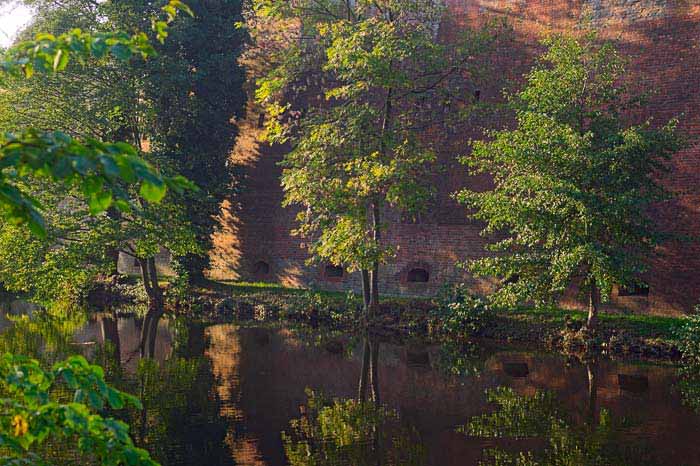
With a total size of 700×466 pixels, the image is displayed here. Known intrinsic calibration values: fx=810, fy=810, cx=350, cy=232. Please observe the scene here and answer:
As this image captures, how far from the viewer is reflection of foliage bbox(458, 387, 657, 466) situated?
7172 millimetres

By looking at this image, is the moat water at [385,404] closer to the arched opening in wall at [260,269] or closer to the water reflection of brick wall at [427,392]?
the water reflection of brick wall at [427,392]

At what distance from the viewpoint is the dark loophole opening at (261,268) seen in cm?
2008

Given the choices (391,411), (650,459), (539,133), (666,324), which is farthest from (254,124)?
(650,459)

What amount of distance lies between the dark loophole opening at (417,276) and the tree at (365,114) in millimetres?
2060

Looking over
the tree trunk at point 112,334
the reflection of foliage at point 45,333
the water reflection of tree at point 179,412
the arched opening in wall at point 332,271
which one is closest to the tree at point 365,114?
the arched opening in wall at point 332,271

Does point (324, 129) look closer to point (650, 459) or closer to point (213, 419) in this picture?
point (213, 419)

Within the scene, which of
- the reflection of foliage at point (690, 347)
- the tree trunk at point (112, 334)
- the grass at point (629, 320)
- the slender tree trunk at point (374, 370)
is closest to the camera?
the slender tree trunk at point (374, 370)

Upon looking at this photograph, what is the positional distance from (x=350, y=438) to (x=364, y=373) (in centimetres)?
349

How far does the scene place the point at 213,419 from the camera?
27.6ft

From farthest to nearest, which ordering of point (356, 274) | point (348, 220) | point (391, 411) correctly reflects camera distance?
point (356, 274)
point (348, 220)
point (391, 411)

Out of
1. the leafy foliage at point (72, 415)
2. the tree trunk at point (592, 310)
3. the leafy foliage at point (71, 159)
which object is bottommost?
the leafy foliage at point (72, 415)

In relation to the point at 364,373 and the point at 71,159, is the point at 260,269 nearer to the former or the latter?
the point at 364,373

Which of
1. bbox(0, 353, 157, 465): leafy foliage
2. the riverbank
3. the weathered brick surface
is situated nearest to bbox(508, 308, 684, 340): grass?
the riverbank

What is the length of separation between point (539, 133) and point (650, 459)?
6319 millimetres
